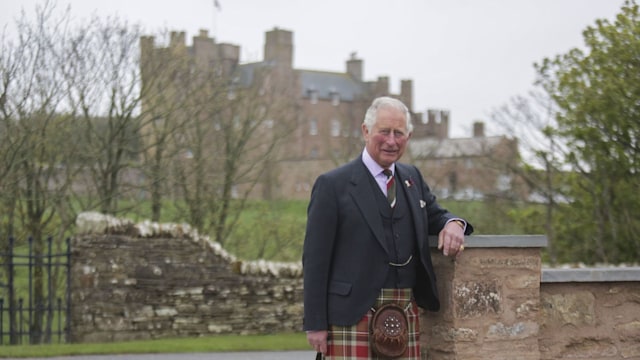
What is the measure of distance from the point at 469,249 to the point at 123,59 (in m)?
17.0

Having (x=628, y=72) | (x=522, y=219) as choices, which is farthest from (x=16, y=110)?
(x=628, y=72)

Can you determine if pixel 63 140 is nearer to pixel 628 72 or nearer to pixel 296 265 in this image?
pixel 296 265

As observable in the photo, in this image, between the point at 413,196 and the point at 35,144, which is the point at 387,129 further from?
the point at 35,144

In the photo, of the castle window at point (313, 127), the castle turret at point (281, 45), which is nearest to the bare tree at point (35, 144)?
the castle turret at point (281, 45)

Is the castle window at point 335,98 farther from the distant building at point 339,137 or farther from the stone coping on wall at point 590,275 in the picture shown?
the stone coping on wall at point 590,275

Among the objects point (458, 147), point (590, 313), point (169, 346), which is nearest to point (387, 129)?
point (590, 313)

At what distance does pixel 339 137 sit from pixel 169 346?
22.1 meters

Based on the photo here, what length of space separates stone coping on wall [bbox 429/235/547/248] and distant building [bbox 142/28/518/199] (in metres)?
16.2

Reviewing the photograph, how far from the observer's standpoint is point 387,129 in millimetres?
5199

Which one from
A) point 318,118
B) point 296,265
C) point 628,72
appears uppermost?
point 318,118

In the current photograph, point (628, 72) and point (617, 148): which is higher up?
point (628, 72)

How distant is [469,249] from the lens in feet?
18.7

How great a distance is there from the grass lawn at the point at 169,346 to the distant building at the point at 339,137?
7.59 metres

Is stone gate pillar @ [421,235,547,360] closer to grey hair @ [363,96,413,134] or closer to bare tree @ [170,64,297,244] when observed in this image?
grey hair @ [363,96,413,134]
